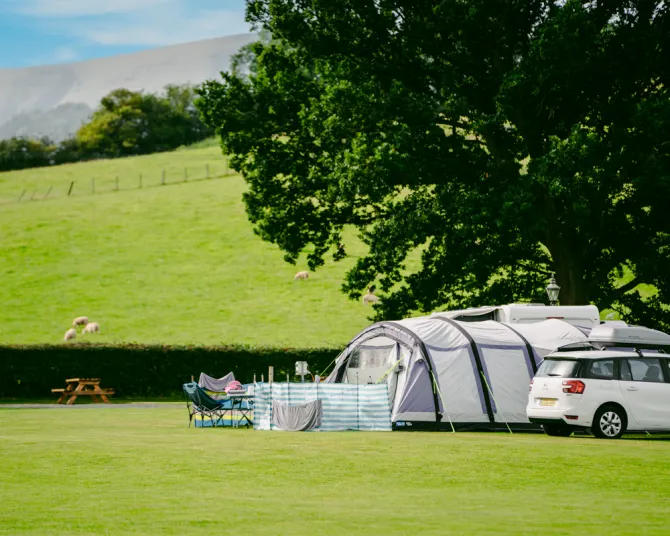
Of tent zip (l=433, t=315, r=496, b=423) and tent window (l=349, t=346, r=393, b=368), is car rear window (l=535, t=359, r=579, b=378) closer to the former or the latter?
tent zip (l=433, t=315, r=496, b=423)

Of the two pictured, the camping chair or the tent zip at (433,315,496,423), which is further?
the camping chair

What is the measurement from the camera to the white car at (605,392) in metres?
21.8

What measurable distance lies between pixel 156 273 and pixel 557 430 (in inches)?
2060

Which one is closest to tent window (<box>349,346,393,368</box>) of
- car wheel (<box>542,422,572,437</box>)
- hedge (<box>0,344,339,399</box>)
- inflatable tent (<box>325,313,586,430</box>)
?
inflatable tent (<box>325,313,586,430</box>)

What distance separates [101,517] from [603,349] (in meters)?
15.1

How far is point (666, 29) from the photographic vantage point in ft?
103

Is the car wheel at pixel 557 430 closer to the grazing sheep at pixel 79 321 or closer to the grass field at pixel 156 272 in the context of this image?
the grass field at pixel 156 272

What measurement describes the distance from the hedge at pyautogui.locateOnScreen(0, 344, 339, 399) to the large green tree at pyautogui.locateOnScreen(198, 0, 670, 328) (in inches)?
331

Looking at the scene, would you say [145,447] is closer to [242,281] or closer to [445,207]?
Answer: [445,207]

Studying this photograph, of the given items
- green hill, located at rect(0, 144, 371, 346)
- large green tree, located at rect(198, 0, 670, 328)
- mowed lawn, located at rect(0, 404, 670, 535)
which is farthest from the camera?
green hill, located at rect(0, 144, 371, 346)

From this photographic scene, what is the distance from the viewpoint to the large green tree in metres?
30.4

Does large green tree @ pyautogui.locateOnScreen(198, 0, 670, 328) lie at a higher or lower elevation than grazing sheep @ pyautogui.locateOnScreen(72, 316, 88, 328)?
higher

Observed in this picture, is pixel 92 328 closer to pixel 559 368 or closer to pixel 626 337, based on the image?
pixel 626 337

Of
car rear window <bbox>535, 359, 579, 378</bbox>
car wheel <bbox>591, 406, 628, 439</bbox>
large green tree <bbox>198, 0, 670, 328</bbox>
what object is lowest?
car wheel <bbox>591, 406, 628, 439</bbox>
